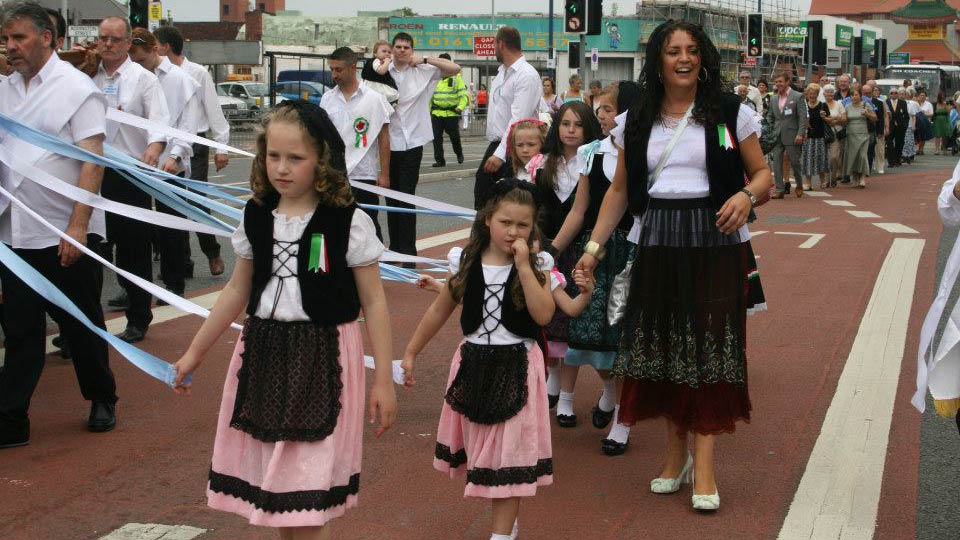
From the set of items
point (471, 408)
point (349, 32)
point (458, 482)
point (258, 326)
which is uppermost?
point (349, 32)

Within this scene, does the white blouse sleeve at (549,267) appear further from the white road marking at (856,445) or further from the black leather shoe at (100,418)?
the black leather shoe at (100,418)

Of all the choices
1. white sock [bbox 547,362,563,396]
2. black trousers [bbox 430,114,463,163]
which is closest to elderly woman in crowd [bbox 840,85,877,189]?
black trousers [bbox 430,114,463,163]

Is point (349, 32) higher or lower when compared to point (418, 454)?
higher

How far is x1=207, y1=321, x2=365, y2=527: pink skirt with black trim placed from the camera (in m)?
3.64

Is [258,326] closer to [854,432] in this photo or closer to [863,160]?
[854,432]

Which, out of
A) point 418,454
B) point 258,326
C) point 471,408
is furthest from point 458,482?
point 258,326

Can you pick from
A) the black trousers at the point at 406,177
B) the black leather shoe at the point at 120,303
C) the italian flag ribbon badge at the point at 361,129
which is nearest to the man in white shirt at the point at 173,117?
the black leather shoe at the point at 120,303

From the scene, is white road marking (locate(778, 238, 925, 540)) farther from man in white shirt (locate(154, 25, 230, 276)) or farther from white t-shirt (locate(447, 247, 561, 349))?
man in white shirt (locate(154, 25, 230, 276))

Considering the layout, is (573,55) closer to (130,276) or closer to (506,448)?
(130,276)

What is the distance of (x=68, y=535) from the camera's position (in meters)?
4.57

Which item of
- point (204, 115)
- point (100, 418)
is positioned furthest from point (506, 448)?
point (204, 115)

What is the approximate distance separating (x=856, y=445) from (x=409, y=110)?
20.7 ft

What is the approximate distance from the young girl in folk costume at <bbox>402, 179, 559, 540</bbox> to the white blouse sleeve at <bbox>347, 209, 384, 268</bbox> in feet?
2.27

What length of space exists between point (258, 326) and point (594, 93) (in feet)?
56.1
